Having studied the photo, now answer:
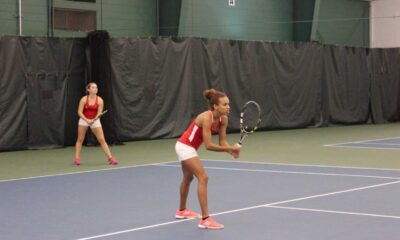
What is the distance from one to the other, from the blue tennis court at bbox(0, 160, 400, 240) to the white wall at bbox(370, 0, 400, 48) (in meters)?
18.7

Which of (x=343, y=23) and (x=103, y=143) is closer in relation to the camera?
(x=103, y=143)

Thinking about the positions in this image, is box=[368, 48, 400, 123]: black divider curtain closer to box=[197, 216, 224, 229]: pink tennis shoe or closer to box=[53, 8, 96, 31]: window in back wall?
box=[53, 8, 96, 31]: window in back wall

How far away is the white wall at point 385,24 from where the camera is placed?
2903 cm

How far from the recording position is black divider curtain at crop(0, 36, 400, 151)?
15852 millimetres

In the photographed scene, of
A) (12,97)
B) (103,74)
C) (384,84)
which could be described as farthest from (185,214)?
(384,84)

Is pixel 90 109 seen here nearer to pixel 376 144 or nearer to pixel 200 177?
pixel 200 177

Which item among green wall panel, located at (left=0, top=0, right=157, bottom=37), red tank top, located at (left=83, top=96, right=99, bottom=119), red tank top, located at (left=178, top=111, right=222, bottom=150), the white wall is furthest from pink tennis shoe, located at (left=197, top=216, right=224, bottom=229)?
the white wall

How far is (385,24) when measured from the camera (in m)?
29.3

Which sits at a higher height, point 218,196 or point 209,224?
point 209,224

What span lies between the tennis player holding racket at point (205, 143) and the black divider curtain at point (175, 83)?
367 inches

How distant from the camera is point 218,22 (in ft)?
77.6

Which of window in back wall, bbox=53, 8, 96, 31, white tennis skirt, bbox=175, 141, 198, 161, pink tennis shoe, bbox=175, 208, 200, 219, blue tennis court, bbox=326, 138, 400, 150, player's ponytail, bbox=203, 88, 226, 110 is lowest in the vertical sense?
blue tennis court, bbox=326, 138, 400, 150

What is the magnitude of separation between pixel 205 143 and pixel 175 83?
1217 cm

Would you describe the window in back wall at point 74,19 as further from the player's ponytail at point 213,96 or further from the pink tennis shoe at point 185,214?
the player's ponytail at point 213,96
